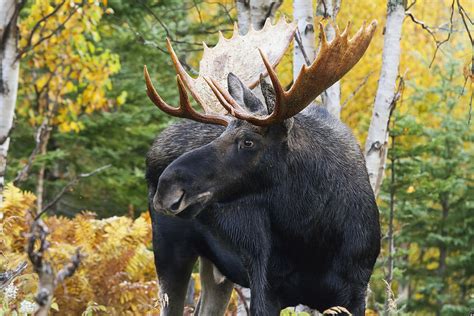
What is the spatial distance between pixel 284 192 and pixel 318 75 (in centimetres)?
69

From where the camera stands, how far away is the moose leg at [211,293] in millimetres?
6496

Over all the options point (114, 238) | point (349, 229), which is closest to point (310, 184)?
point (349, 229)

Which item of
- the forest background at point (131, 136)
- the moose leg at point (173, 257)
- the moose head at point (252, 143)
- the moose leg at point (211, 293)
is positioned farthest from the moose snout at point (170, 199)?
the forest background at point (131, 136)

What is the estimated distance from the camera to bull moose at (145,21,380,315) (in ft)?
15.9

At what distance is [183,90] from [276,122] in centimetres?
57

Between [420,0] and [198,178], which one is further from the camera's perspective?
[420,0]

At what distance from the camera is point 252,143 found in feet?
16.5

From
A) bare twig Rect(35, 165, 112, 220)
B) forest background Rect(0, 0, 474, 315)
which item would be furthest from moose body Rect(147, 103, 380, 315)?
forest background Rect(0, 0, 474, 315)

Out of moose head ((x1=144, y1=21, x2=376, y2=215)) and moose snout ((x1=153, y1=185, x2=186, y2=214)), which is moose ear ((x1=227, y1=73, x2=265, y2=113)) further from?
moose snout ((x1=153, y1=185, x2=186, y2=214))

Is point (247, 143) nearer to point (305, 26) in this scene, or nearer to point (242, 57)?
point (242, 57)

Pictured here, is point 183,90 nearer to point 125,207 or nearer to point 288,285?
point 288,285

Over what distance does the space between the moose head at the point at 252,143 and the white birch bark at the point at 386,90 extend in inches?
74.3

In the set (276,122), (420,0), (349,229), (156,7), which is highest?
(420,0)

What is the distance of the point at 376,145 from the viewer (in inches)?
279
